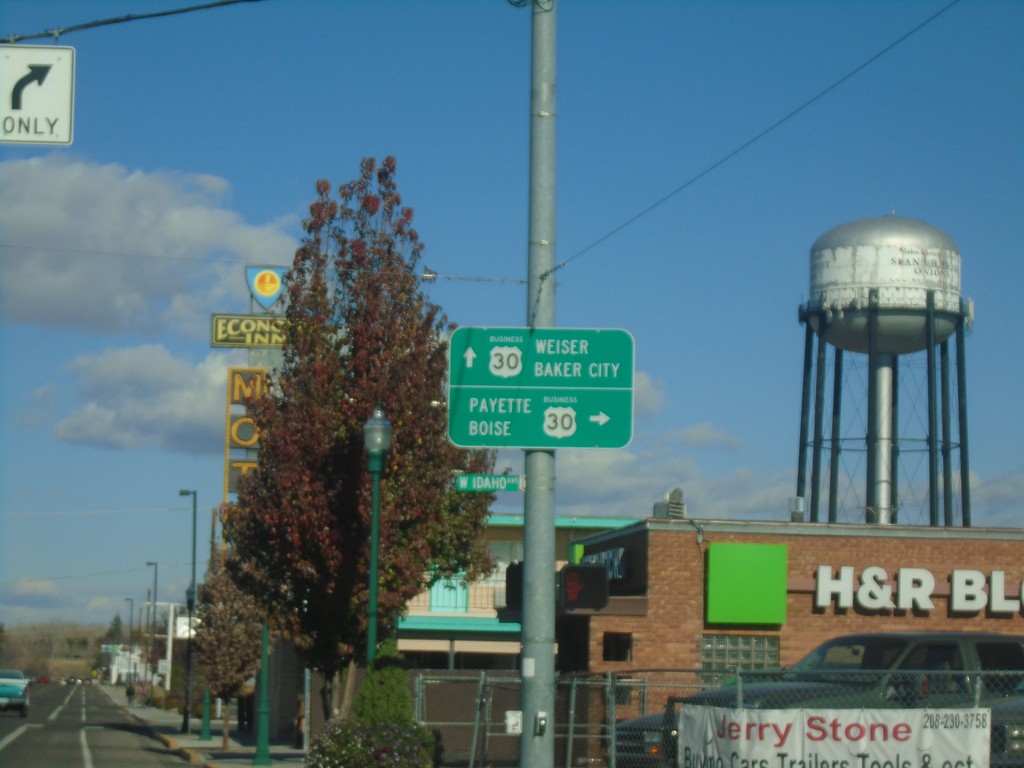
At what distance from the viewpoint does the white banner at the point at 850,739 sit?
11.9m

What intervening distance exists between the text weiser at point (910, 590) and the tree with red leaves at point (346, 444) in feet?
32.7

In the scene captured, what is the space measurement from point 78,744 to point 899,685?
26.1 metres

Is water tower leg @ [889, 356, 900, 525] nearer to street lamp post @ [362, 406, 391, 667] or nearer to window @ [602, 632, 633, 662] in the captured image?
window @ [602, 632, 633, 662]

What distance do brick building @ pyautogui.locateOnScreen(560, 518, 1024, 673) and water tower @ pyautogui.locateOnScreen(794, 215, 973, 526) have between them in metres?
10.3

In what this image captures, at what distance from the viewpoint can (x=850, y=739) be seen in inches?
470

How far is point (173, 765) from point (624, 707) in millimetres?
9698

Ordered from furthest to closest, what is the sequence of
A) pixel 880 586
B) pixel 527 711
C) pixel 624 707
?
pixel 880 586
pixel 624 707
pixel 527 711

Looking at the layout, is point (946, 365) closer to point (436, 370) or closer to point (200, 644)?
point (200, 644)

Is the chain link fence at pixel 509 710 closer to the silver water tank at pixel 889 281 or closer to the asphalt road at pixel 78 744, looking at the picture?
the asphalt road at pixel 78 744

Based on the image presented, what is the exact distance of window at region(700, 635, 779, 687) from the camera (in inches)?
1009

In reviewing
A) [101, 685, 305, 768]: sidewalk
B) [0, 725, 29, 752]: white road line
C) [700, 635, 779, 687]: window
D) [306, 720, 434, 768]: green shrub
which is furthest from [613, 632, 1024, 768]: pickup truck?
[0, 725, 29, 752]: white road line

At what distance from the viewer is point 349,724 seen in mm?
15555

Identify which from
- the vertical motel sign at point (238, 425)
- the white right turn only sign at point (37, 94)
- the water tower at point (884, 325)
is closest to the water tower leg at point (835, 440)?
the water tower at point (884, 325)

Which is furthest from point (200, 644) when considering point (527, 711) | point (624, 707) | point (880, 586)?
point (527, 711)
